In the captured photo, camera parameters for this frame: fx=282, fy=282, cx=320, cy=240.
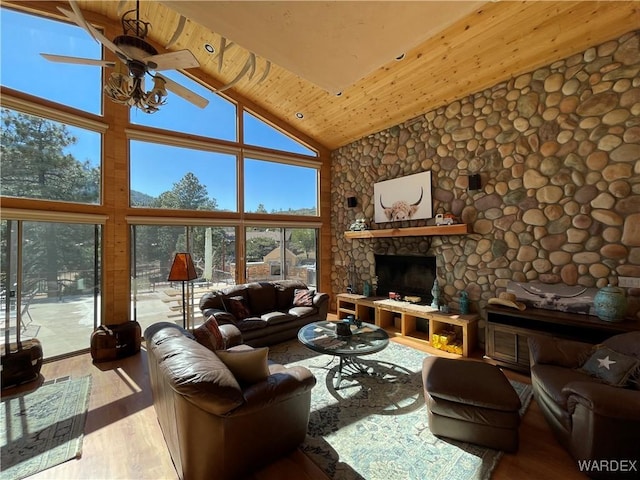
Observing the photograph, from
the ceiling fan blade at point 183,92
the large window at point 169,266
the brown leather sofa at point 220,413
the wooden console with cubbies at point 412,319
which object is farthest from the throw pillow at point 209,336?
the wooden console with cubbies at point 412,319

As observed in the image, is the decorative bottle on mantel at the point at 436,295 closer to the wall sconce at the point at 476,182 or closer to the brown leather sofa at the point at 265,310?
the wall sconce at the point at 476,182

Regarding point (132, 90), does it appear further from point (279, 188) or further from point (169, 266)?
point (279, 188)

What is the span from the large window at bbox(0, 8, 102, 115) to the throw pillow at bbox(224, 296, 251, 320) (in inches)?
143

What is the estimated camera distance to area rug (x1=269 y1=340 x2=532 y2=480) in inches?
80.9

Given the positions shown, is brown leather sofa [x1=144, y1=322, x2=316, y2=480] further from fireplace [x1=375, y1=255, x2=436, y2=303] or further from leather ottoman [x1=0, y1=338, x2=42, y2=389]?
fireplace [x1=375, y1=255, x2=436, y2=303]

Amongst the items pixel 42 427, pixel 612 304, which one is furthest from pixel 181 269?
pixel 612 304

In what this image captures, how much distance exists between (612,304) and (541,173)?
5.69 feet

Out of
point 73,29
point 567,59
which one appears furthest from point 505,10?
point 73,29

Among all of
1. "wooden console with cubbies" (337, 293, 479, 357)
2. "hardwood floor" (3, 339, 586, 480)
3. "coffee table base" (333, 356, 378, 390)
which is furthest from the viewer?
"wooden console with cubbies" (337, 293, 479, 357)

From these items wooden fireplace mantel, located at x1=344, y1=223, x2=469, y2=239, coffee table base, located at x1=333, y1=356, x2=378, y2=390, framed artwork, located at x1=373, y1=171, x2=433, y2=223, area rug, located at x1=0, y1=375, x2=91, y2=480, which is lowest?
area rug, located at x1=0, y1=375, x2=91, y2=480

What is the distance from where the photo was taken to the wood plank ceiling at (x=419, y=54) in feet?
9.30

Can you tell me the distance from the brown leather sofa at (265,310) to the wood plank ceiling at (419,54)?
3.22 metres

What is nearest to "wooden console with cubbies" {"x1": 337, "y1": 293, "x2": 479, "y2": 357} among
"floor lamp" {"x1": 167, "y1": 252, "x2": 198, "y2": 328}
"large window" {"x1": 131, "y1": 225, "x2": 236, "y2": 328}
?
"large window" {"x1": 131, "y1": 225, "x2": 236, "y2": 328}

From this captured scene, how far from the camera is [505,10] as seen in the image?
9.87 feet
